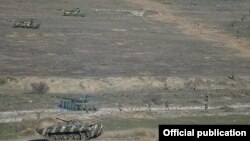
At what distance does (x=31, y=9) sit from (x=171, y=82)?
1463 inches

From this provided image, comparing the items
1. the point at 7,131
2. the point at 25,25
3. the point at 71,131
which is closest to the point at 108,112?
the point at 71,131

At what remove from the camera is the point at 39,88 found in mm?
Result: 38656

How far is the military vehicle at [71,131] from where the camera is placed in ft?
88.3

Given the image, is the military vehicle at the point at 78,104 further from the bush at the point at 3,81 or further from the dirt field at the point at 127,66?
the bush at the point at 3,81

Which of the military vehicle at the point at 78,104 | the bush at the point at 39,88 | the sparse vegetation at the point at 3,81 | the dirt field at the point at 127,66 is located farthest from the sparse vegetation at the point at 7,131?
the sparse vegetation at the point at 3,81

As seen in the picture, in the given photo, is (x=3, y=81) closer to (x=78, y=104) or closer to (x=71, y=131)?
(x=78, y=104)

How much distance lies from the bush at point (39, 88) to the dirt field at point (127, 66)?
378 millimetres

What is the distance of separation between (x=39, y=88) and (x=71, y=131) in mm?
12094

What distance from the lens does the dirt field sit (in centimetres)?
3422

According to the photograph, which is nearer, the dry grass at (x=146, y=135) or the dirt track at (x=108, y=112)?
the dry grass at (x=146, y=135)

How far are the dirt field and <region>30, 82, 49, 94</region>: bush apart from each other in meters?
0.38

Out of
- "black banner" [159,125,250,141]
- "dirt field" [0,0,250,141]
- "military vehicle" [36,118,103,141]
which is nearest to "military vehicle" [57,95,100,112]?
"dirt field" [0,0,250,141]

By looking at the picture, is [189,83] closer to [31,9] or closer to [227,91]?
[227,91]

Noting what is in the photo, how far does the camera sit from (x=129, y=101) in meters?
37.3
